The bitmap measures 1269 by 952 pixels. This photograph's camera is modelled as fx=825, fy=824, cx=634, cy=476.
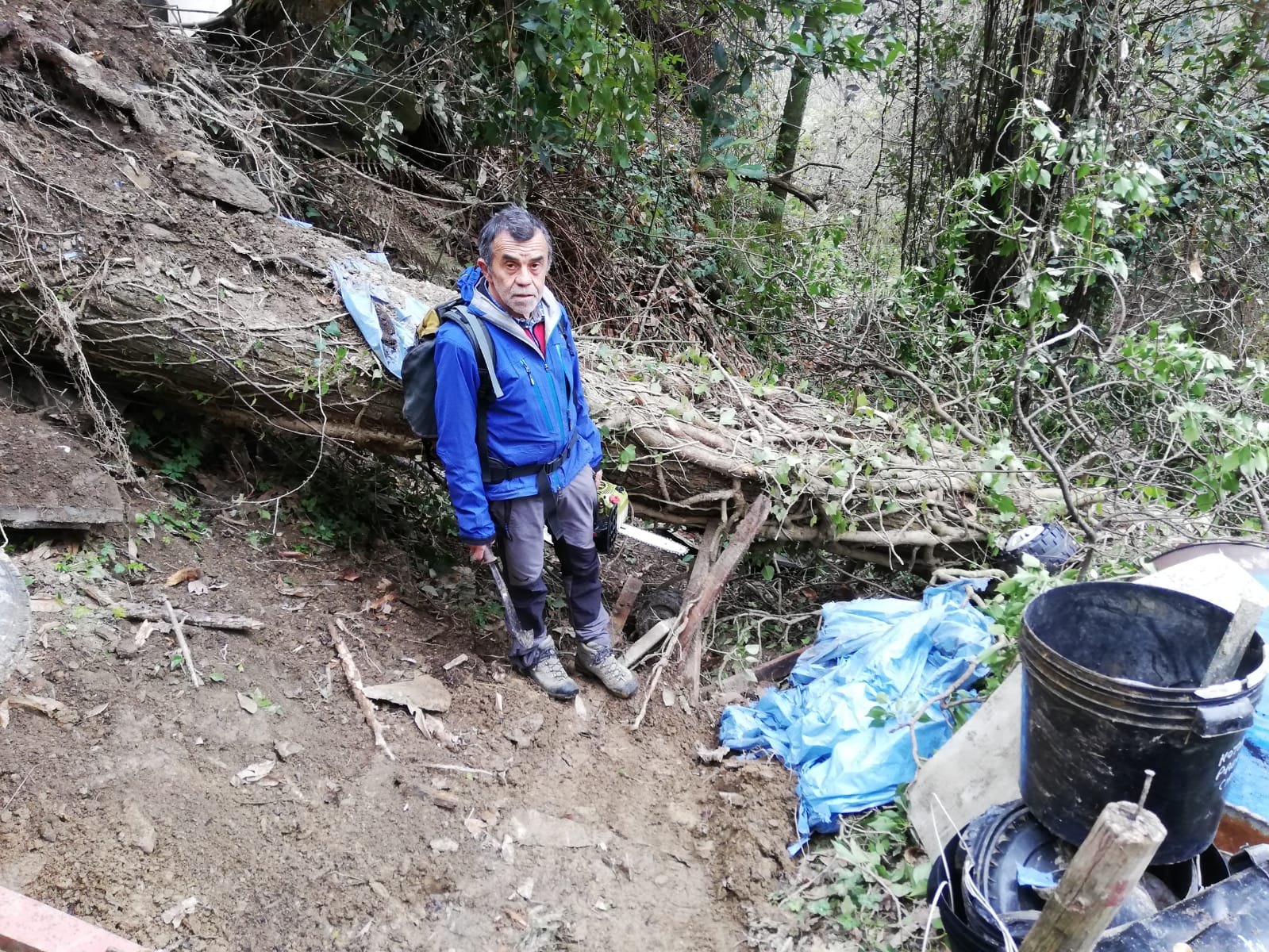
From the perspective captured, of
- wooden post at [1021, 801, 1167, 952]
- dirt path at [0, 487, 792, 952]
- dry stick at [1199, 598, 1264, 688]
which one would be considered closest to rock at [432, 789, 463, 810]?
dirt path at [0, 487, 792, 952]

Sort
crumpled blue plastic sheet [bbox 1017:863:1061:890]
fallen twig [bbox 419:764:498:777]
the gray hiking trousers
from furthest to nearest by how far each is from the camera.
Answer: the gray hiking trousers, fallen twig [bbox 419:764:498:777], crumpled blue plastic sheet [bbox 1017:863:1061:890]

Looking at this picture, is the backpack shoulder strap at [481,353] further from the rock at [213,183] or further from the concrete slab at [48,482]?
the rock at [213,183]

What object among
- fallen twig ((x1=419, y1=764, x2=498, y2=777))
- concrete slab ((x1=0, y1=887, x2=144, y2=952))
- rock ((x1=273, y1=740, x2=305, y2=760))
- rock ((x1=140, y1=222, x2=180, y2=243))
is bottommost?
fallen twig ((x1=419, y1=764, x2=498, y2=777))

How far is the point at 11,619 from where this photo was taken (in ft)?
6.55

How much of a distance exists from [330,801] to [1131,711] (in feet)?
7.93

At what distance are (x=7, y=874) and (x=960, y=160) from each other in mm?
8867

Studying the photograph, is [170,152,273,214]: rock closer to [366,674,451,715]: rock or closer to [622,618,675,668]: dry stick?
[366,674,451,715]: rock

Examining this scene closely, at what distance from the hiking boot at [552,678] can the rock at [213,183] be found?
2.72m

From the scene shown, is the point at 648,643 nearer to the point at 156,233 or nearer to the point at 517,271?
the point at 517,271

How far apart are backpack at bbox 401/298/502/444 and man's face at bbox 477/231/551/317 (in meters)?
0.14

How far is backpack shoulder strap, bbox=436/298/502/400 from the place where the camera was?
9.99 feet

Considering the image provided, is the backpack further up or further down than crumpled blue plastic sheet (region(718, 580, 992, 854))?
further up

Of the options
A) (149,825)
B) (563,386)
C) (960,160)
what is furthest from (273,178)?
(960,160)

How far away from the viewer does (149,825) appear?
7.97 ft
